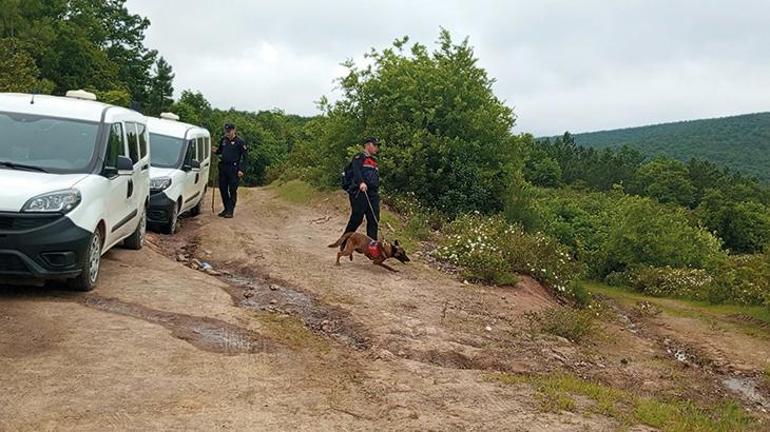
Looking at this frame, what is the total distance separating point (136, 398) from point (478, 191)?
1413 cm

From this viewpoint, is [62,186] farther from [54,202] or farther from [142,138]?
[142,138]

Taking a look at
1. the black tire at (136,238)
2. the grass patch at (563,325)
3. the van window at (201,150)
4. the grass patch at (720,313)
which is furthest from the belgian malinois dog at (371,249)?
the grass patch at (720,313)

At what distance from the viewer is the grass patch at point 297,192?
64.8ft

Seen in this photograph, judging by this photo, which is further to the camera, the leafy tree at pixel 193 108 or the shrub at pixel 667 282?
the leafy tree at pixel 193 108

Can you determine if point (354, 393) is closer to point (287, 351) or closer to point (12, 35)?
point (287, 351)

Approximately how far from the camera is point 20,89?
27.8 m

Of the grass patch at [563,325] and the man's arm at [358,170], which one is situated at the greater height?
the man's arm at [358,170]

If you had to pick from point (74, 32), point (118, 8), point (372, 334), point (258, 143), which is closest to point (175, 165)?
point (372, 334)

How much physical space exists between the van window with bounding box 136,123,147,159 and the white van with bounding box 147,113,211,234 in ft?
6.66

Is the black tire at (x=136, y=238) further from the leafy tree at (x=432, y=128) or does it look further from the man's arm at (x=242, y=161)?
the leafy tree at (x=432, y=128)

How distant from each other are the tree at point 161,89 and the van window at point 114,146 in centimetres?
6454

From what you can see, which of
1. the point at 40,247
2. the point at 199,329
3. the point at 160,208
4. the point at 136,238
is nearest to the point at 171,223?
the point at 160,208

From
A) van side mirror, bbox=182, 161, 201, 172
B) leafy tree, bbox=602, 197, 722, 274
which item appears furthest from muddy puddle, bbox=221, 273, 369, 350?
leafy tree, bbox=602, 197, 722, 274

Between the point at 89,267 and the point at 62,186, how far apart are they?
915 millimetres
